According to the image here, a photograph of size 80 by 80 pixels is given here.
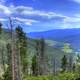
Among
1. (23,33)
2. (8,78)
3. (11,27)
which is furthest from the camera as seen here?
(23,33)

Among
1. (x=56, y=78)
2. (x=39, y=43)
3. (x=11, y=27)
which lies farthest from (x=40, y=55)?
(x=11, y=27)

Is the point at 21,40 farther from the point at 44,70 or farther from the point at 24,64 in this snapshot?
the point at 44,70

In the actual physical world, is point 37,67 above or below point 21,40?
below

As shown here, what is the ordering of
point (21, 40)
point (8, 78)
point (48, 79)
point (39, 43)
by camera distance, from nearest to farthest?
point (8, 78) → point (48, 79) → point (21, 40) → point (39, 43)

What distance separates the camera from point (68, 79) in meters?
88.0

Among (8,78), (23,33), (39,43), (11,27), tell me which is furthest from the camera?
(39,43)

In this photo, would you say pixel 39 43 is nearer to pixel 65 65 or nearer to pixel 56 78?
pixel 65 65

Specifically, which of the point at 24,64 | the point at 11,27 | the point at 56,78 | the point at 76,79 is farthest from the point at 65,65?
the point at 11,27

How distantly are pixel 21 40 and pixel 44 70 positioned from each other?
4038 cm

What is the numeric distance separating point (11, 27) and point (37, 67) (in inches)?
2992

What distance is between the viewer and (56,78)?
295 feet

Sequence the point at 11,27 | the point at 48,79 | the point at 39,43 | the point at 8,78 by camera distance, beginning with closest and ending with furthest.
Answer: the point at 11,27
the point at 8,78
the point at 48,79
the point at 39,43

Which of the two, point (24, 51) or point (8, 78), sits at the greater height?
point (24, 51)

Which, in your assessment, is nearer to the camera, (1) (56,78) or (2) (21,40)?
(1) (56,78)
